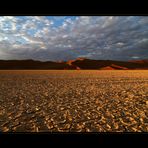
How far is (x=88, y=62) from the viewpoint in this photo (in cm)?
9562
